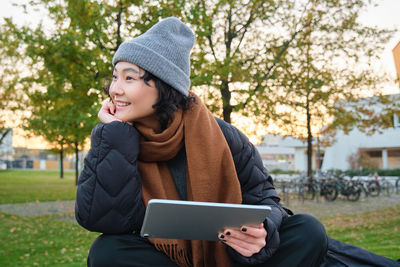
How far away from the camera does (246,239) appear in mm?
1571

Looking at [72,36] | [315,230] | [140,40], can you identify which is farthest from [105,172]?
[72,36]

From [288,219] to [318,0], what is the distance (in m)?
10.8

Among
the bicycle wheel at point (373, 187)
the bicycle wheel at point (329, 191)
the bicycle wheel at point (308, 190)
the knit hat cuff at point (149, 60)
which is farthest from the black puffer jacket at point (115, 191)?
the bicycle wheel at point (373, 187)

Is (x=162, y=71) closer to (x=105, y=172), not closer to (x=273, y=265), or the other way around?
(x=105, y=172)

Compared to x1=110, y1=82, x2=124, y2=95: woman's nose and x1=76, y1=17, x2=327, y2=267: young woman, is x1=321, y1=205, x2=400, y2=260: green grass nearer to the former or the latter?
x1=76, y1=17, x2=327, y2=267: young woman

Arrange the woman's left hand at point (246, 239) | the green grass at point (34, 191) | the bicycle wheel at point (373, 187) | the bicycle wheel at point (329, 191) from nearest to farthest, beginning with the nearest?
the woman's left hand at point (246, 239), the green grass at point (34, 191), the bicycle wheel at point (329, 191), the bicycle wheel at point (373, 187)

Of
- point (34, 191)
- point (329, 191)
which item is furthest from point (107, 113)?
point (34, 191)

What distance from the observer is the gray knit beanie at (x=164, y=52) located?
6.50ft

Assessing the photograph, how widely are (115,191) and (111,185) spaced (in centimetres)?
3

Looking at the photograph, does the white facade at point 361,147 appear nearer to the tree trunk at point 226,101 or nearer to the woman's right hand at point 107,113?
the tree trunk at point 226,101

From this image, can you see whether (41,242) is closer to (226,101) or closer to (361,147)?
(226,101)

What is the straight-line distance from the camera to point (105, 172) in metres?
1.69

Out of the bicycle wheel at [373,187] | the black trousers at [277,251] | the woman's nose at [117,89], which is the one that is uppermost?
the woman's nose at [117,89]

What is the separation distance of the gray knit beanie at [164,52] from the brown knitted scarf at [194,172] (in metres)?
0.26
